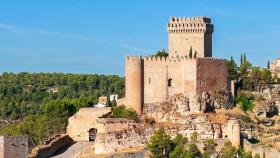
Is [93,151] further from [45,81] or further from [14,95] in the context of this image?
[45,81]

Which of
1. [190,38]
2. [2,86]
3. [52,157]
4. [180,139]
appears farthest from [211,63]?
[2,86]

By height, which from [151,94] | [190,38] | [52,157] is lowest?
[52,157]

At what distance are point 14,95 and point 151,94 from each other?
2330 inches

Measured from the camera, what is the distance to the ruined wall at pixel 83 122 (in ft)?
193

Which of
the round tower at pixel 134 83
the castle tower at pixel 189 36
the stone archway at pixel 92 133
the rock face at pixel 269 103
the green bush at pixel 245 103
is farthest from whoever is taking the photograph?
the rock face at pixel 269 103

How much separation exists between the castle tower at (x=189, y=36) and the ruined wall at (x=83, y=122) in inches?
257

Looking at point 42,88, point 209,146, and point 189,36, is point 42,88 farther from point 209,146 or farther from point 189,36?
point 209,146

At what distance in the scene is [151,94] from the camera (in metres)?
55.6

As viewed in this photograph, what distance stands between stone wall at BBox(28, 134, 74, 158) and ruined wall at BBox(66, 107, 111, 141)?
0.57 meters

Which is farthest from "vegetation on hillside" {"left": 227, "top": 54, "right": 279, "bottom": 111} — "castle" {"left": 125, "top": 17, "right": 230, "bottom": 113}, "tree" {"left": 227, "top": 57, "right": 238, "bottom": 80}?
"castle" {"left": 125, "top": 17, "right": 230, "bottom": 113}

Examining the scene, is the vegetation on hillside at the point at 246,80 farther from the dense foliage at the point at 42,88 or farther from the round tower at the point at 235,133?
the dense foliage at the point at 42,88

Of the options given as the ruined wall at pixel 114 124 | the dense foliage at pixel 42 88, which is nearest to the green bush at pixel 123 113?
the ruined wall at pixel 114 124

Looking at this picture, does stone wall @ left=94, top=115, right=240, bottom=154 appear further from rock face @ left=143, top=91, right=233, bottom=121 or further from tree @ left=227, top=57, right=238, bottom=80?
tree @ left=227, top=57, right=238, bottom=80

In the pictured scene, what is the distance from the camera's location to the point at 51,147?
56500 mm
